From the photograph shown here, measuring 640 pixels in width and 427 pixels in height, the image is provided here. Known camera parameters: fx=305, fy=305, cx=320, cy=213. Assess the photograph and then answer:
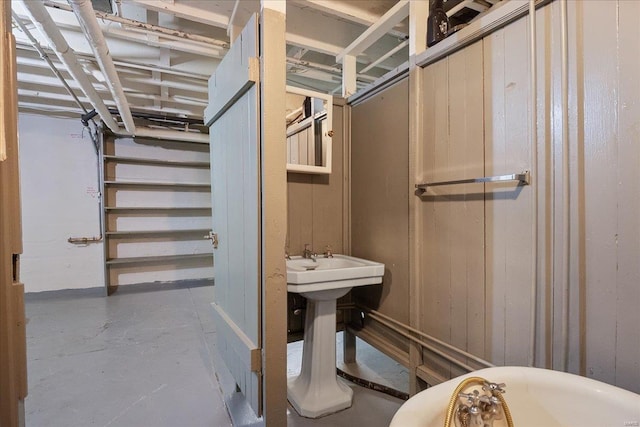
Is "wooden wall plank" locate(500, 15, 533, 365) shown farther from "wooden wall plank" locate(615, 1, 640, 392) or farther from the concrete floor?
the concrete floor

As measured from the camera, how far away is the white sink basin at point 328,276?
1607mm

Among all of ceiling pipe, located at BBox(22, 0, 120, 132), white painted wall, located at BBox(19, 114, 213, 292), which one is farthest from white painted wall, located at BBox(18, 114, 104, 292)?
ceiling pipe, located at BBox(22, 0, 120, 132)

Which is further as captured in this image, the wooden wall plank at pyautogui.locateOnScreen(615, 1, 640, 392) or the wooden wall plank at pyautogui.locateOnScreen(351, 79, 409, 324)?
the wooden wall plank at pyautogui.locateOnScreen(351, 79, 409, 324)

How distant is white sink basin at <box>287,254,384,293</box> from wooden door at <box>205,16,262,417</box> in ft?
0.94

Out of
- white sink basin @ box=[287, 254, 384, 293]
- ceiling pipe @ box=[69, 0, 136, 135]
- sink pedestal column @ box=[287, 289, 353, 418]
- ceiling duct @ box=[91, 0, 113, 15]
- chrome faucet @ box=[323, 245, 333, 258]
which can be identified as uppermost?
ceiling duct @ box=[91, 0, 113, 15]

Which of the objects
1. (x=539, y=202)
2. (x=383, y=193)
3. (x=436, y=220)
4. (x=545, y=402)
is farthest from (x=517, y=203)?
(x=383, y=193)

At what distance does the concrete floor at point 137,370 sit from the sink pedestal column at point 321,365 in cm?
8

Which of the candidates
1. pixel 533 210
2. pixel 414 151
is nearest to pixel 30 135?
pixel 414 151

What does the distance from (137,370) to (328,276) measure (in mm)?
1635

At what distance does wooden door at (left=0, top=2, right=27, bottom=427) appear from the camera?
2.10ft

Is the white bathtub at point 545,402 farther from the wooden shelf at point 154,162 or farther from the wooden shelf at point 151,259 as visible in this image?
the wooden shelf at point 154,162


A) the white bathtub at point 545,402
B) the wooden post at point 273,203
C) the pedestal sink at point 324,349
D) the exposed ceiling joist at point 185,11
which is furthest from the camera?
the exposed ceiling joist at point 185,11

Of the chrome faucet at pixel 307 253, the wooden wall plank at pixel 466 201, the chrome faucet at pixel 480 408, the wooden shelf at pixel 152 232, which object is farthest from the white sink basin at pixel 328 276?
the wooden shelf at pixel 152 232

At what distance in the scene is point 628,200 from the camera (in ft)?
3.23
